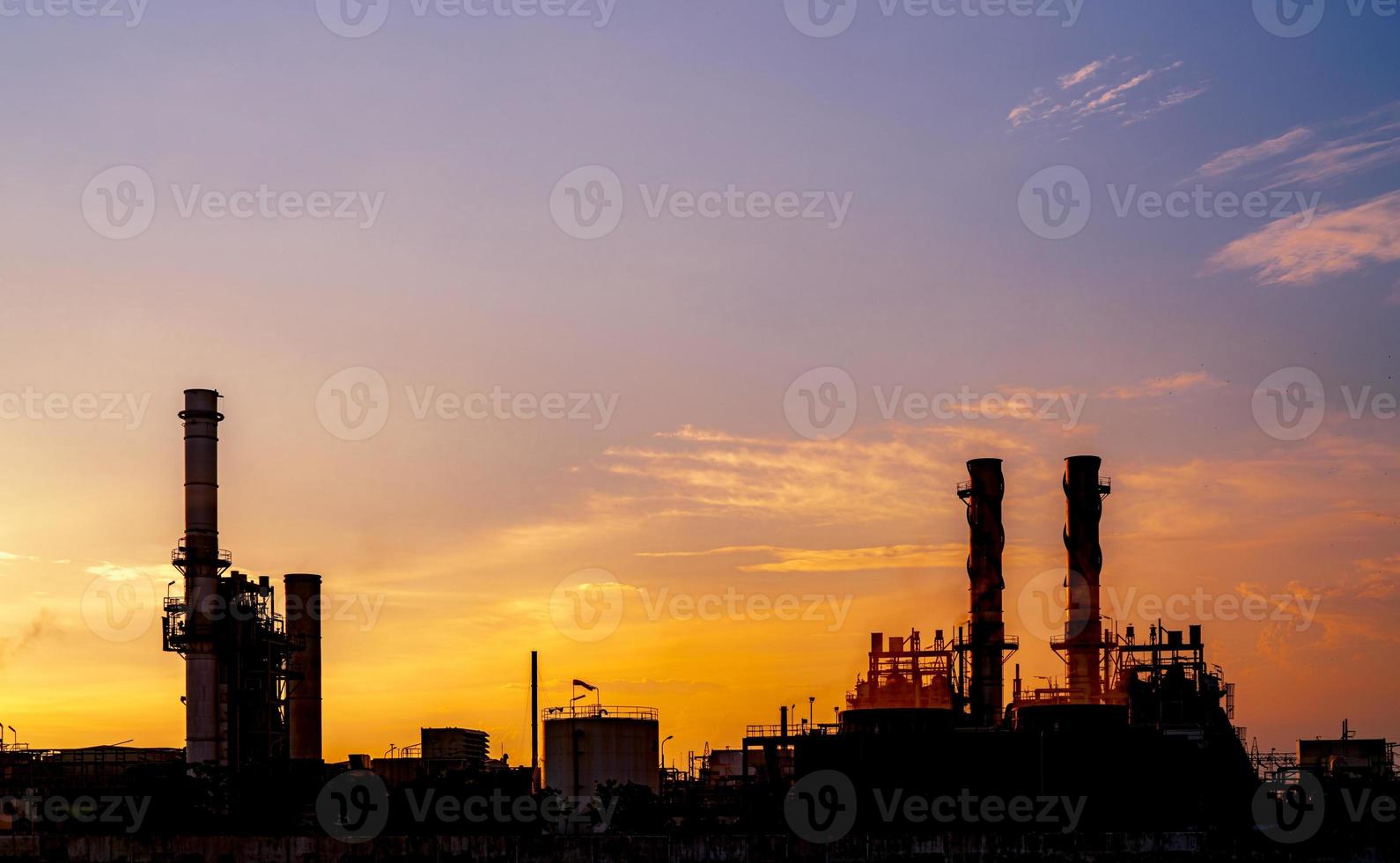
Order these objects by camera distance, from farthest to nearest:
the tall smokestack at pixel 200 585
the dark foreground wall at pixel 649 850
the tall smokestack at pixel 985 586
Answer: the tall smokestack at pixel 985 586
the tall smokestack at pixel 200 585
the dark foreground wall at pixel 649 850

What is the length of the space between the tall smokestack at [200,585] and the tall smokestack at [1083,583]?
42085 mm

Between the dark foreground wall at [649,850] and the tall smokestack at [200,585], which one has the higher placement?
the tall smokestack at [200,585]

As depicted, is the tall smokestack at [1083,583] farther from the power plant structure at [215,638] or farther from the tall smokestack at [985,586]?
the power plant structure at [215,638]

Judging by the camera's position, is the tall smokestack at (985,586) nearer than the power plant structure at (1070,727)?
No

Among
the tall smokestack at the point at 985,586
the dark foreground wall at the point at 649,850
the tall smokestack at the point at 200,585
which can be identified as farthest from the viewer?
the tall smokestack at the point at 985,586

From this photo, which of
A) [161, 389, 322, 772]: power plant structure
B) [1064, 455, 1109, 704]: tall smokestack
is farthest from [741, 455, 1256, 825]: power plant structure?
[161, 389, 322, 772]: power plant structure

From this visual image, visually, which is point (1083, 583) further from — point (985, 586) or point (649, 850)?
point (649, 850)

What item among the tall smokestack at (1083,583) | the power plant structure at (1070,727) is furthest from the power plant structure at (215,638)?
the tall smokestack at (1083,583)

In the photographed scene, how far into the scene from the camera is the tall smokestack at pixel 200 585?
7062 centimetres

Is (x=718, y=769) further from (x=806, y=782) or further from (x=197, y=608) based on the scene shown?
(x=197, y=608)

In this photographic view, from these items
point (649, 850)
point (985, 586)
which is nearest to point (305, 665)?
point (649, 850)

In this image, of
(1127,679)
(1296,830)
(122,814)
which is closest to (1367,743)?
(1127,679)

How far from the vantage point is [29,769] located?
69.8m

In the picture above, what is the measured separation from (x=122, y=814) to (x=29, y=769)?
6594 millimetres
